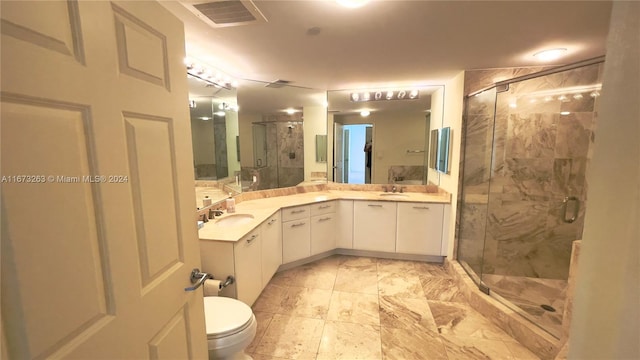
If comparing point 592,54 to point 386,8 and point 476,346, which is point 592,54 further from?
point 476,346

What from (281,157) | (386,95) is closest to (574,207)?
(386,95)

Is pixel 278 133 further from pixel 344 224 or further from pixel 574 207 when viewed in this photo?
pixel 574 207

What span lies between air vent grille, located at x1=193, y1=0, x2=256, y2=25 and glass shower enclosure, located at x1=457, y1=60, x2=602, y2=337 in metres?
2.34

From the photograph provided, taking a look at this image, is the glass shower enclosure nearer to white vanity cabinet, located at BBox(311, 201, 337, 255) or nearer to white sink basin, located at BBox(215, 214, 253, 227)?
white vanity cabinet, located at BBox(311, 201, 337, 255)

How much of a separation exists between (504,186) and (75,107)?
11.1 ft

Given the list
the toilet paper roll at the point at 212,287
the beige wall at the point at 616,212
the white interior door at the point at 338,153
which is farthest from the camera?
the white interior door at the point at 338,153

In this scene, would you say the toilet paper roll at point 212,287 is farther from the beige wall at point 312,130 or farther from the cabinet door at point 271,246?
the beige wall at point 312,130

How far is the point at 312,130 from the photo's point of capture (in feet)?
11.2

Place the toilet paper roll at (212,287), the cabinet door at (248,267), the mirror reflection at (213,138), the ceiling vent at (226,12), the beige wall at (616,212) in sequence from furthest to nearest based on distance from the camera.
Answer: the mirror reflection at (213,138) → the cabinet door at (248,267) → the toilet paper roll at (212,287) → the ceiling vent at (226,12) → the beige wall at (616,212)

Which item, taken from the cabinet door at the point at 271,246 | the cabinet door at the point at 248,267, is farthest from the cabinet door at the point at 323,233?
the cabinet door at the point at 248,267

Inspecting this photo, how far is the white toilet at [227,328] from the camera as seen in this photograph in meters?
1.38

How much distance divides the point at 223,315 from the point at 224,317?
20 mm

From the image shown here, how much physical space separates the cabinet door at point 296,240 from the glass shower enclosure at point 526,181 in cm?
173

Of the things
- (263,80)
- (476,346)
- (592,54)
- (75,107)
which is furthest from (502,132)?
(75,107)
